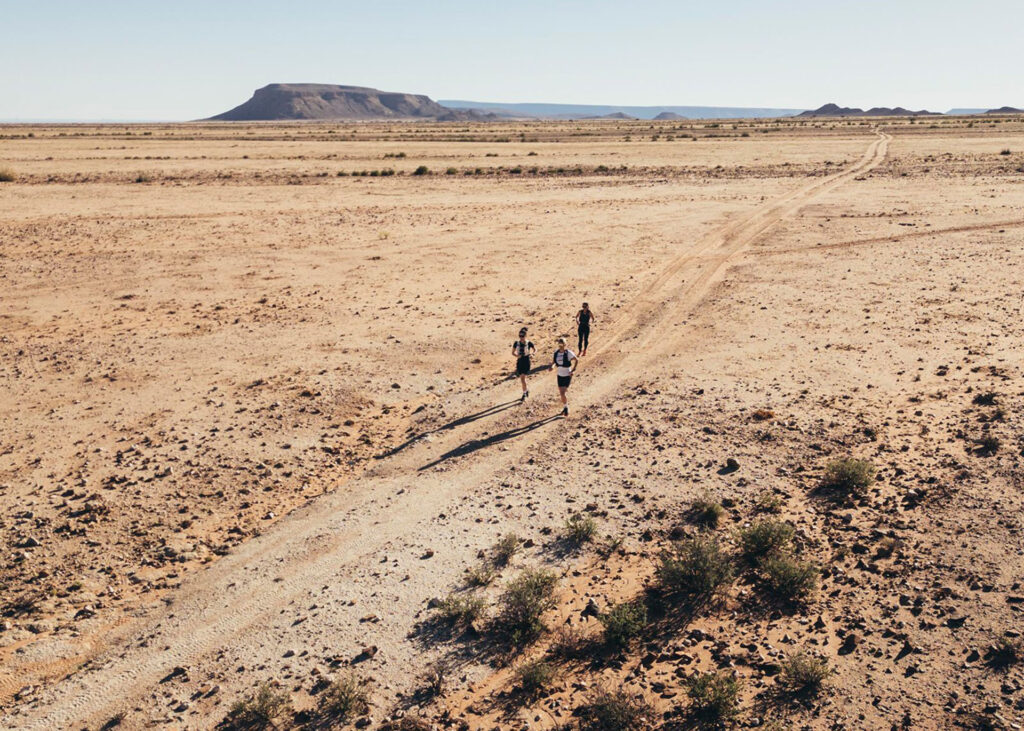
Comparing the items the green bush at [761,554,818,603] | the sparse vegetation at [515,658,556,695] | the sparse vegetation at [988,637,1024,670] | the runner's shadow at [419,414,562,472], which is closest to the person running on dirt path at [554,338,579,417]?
the runner's shadow at [419,414,562,472]

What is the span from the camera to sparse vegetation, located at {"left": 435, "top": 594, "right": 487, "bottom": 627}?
9.05 meters

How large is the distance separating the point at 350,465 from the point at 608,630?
670 cm

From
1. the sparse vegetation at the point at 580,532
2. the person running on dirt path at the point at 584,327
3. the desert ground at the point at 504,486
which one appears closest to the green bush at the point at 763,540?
the desert ground at the point at 504,486

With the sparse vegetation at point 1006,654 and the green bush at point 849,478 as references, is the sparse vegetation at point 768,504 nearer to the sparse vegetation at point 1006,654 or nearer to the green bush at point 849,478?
the green bush at point 849,478

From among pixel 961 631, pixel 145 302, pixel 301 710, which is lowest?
pixel 301 710

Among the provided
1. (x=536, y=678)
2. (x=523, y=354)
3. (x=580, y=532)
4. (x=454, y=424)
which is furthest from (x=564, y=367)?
(x=536, y=678)

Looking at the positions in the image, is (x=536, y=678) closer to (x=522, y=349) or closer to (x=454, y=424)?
(x=454, y=424)

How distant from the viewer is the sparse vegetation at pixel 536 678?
7.95 m

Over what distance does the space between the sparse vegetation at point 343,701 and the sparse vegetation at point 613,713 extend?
2.43m

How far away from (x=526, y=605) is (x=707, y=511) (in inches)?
140

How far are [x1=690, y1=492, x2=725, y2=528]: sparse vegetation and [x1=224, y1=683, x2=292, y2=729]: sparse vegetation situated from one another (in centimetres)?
646

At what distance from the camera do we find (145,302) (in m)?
23.3

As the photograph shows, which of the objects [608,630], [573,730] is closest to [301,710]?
[573,730]

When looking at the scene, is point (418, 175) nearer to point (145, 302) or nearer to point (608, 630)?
point (145, 302)
